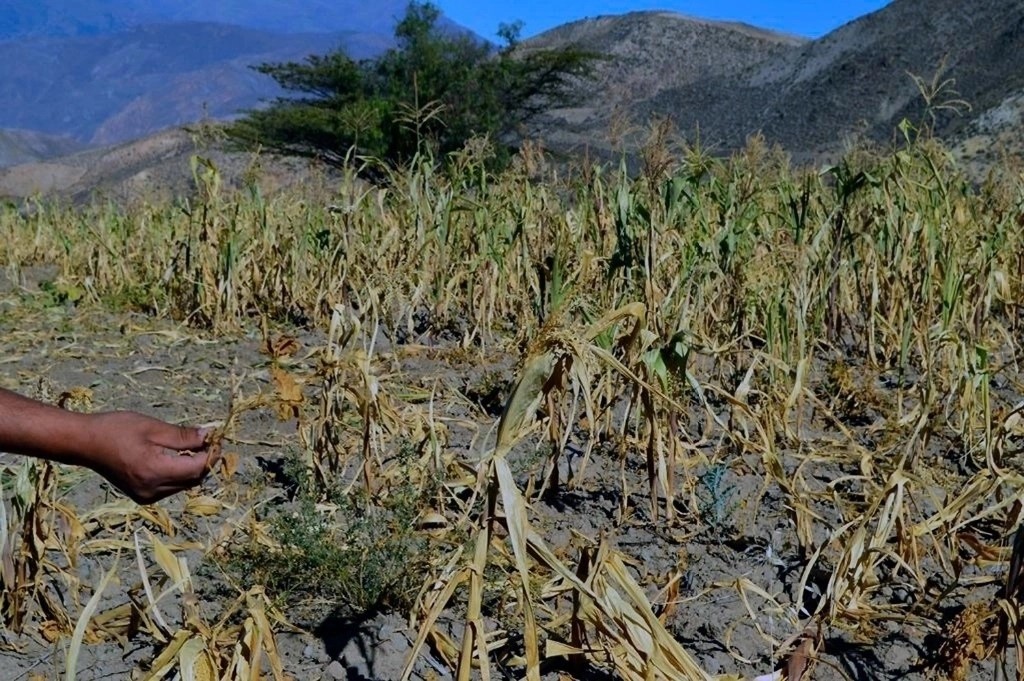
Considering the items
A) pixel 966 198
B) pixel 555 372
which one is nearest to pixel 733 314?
pixel 966 198

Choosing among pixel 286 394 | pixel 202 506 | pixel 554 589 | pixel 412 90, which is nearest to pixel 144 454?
pixel 554 589

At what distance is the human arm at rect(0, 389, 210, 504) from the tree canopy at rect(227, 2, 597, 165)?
14.2m

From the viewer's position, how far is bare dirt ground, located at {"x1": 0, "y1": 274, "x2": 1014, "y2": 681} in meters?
1.84

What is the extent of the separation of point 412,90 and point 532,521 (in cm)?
1848

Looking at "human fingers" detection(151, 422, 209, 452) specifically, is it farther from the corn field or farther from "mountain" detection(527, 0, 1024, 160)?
"mountain" detection(527, 0, 1024, 160)

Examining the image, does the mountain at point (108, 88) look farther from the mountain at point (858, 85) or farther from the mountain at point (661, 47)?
the mountain at point (858, 85)

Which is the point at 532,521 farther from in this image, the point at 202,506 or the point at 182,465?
the point at 182,465

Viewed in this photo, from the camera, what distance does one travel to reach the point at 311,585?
2.01m

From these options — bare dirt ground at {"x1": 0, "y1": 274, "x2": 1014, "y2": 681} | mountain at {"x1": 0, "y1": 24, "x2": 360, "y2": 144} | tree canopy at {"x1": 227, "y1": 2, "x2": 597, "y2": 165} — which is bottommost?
bare dirt ground at {"x1": 0, "y1": 274, "x2": 1014, "y2": 681}

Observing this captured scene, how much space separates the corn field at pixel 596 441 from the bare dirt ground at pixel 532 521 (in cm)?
1

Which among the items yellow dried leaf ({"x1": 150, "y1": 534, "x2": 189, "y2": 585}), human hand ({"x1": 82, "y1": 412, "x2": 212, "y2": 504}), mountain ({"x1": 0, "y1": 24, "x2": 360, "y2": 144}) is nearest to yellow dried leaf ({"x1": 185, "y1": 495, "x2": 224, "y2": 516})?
yellow dried leaf ({"x1": 150, "y1": 534, "x2": 189, "y2": 585})

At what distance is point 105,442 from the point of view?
4.35 feet

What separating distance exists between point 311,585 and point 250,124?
16680mm

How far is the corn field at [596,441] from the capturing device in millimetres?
1748
